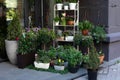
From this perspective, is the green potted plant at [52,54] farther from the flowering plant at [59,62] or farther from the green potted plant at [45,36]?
the green potted plant at [45,36]

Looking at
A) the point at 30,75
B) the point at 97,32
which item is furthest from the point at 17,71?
the point at 97,32

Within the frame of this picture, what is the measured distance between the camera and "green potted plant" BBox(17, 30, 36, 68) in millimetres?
8516

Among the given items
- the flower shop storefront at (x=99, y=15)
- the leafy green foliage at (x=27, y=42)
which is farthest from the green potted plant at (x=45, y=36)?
the flower shop storefront at (x=99, y=15)

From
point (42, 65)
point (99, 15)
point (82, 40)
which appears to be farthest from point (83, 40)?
point (42, 65)

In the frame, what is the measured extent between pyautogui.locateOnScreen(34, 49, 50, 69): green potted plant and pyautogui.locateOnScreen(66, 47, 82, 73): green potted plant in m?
0.56

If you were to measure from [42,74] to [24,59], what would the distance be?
31.3 inches

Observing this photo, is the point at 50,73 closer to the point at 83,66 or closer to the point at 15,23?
the point at 83,66

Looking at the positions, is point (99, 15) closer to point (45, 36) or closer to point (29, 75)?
point (45, 36)

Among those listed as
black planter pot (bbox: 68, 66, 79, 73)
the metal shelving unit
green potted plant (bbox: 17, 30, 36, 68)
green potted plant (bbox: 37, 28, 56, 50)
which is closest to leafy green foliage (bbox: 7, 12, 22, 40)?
green potted plant (bbox: 17, 30, 36, 68)

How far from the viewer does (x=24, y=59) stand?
856 cm

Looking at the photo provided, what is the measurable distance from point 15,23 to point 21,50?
78 cm

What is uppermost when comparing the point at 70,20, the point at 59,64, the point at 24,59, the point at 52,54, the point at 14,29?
the point at 70,20

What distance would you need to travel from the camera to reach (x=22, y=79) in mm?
7594

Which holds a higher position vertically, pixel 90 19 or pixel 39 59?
pixel 90 19
